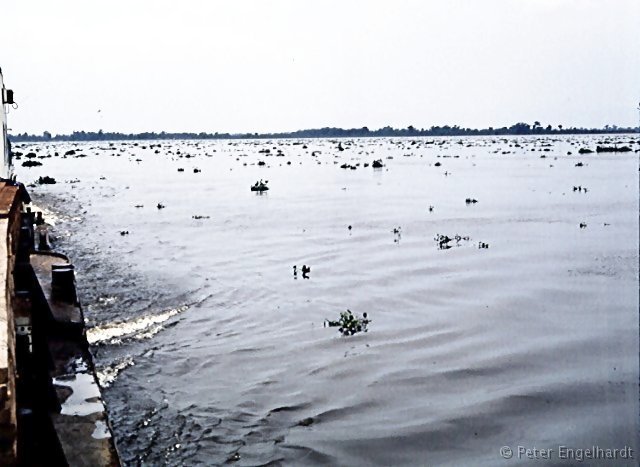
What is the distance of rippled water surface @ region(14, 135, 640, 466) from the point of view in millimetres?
7320

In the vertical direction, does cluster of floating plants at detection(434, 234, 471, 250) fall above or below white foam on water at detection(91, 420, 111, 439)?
below

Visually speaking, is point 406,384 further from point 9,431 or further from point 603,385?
point 9,431

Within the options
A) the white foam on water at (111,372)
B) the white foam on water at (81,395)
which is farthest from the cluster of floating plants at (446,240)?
the white foam on water at (81,395)

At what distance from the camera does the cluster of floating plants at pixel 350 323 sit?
35.9ft

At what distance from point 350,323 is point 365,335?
501 mm

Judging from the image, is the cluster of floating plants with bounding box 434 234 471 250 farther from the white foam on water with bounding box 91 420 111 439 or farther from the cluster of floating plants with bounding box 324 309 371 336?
the white foam on water with bounding box 91 420 111 439

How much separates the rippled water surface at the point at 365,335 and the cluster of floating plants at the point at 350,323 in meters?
0.20

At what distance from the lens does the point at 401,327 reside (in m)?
11.1

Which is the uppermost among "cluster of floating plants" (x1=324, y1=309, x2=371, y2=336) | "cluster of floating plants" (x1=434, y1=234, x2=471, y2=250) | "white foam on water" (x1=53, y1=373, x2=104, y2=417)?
"white foam on water" (x1=53, y1=373, x2=104, y2=417)

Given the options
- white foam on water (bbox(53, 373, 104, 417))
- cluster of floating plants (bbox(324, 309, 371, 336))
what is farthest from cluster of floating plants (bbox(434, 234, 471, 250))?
white foam on water (bbox(53, 373, 104, 417))

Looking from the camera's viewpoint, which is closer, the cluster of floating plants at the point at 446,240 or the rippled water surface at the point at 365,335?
the rippled water surface at the point at 365,335

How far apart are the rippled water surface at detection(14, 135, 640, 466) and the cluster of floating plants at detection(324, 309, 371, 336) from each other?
0.66 ft

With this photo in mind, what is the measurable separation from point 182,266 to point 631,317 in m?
11.0

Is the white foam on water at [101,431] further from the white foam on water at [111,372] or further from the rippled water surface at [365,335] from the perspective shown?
the white foam on water at [111,372]
